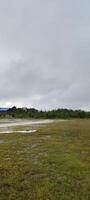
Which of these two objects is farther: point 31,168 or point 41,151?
point 41,151

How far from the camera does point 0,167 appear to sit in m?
12.3

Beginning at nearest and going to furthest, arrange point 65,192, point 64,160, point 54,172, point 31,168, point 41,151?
point 65,192 → point 54,172 → point 31,168 → point 64,160 → point 41,151

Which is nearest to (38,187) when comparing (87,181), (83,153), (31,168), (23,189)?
(23,189)

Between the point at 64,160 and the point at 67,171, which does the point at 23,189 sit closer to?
the point at 67,171

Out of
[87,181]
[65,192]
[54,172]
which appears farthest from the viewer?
[54,172]

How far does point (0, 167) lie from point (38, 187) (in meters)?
3.12

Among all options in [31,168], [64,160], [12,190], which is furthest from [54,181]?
[64,160]

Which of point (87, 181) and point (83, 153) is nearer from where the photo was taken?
point (87, 181)

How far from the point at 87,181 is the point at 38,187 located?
1.41 meters

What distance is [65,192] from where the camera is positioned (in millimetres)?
8961

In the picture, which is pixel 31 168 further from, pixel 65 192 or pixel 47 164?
pixel 65 192

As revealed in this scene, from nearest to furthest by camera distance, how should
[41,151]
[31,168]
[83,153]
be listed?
[31,168], [83,153], [41,151]

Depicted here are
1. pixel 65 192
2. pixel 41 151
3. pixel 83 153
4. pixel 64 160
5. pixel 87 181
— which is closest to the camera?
pixel 65 192

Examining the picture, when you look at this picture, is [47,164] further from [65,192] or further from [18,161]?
[65,192]
